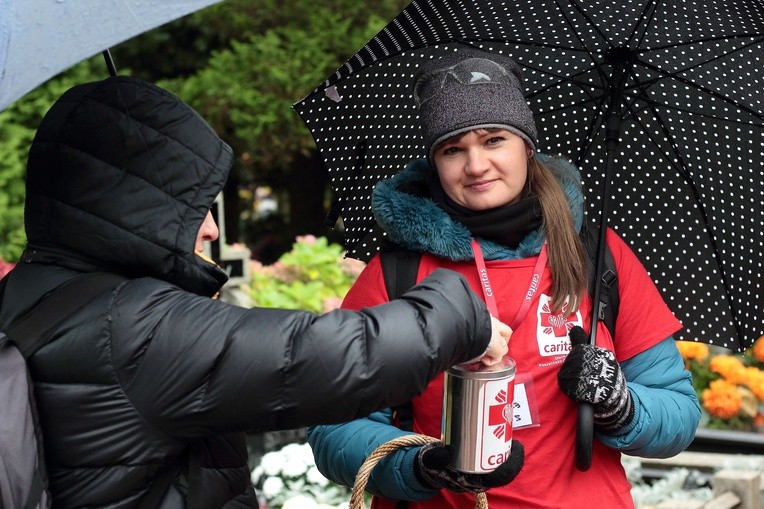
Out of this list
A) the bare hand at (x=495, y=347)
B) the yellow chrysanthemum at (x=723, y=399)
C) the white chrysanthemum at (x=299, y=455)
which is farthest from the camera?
the yellow chrysanthemum at (x=723, y=399)

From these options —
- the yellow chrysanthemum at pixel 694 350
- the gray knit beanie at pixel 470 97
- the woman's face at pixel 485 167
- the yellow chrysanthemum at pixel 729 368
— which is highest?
the gray knit beanie at pixel 470 97

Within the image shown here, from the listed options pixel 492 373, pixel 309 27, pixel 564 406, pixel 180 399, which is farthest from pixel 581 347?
pixel 309 27

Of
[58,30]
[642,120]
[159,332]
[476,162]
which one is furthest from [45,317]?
[642,120]

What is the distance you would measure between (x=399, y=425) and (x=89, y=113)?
1.06 m

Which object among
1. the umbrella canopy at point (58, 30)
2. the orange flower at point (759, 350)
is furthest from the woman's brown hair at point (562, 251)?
the orange flower at point (759, 350)

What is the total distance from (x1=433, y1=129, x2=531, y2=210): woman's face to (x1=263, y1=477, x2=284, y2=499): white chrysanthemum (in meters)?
2.69

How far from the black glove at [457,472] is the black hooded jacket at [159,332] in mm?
335

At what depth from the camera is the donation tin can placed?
1.91 metres

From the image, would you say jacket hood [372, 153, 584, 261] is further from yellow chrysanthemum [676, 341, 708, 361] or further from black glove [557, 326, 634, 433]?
yellow chrysanthemum [676, 341, 708, 361]

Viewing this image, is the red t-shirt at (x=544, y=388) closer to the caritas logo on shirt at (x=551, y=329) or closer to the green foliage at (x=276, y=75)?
the caritas logo on shirt at (x=551, y=329)

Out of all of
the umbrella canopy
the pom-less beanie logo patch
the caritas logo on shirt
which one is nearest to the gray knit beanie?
the pom-less beanie logo patch

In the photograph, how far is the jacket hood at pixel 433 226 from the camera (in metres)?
2.29

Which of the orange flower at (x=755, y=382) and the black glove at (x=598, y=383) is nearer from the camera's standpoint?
the black glove at (x=598, y=383)

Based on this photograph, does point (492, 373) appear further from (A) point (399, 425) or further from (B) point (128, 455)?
(B) point (128, 455)
